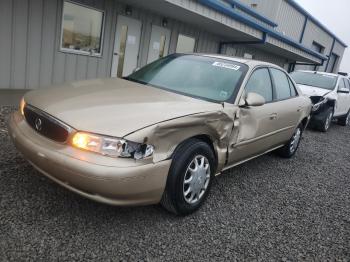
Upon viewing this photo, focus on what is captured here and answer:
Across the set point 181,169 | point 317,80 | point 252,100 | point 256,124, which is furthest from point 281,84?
point 317,80

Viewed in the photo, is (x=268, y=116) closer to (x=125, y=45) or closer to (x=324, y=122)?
(x=324, y=122)

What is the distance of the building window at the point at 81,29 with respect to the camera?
306 inches

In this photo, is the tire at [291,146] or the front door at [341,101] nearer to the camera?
the tire at [291,146]

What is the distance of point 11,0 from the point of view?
21.4 ft

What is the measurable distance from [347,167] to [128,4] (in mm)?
6632

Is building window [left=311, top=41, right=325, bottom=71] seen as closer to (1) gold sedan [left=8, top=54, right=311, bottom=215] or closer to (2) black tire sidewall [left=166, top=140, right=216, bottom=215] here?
(1) gold sedan [left=8, top=54, right=311, bottom=215]

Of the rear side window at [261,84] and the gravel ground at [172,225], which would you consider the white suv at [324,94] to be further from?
the gravel ground at [172,225]

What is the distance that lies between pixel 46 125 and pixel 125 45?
6.99 metres

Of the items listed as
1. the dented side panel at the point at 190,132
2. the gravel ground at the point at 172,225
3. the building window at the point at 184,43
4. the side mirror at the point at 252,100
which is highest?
Result: the building window at the point at 184,43

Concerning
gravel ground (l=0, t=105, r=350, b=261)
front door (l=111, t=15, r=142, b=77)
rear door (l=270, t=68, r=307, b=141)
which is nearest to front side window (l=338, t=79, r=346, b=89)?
rear door (l=270, t=68, r=307, b=141)

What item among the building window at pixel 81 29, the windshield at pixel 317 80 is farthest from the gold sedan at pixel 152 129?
the windshield at pixel 317 80

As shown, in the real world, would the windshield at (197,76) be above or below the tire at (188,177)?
above

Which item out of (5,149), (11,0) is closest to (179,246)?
(5,149)

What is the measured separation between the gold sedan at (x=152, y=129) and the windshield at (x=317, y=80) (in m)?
Answer: 5.93
